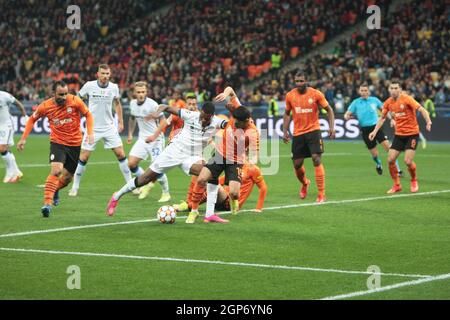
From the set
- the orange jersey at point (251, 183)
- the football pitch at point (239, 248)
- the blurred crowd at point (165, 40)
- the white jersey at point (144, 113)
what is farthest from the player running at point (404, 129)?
the blurred crowd at point (165, 40)

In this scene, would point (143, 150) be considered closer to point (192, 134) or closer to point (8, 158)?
point (192, 134)

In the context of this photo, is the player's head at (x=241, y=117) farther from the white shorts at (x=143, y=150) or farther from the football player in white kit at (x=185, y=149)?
the white shorts at (x=143, y=150)

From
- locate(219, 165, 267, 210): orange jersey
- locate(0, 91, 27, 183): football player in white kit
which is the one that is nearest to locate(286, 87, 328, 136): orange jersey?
locate(219, 165, 267, 210): orange jersey

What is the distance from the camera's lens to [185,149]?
14.1m

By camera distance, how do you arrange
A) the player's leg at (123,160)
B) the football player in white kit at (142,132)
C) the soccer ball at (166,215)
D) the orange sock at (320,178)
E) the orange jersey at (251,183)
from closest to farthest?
the soccer ball at (166,215) < the orange jersey at (251,183) < the orange sock at (320,178) < the football player in white kit at (142,132) < the player's leg at (123,160)

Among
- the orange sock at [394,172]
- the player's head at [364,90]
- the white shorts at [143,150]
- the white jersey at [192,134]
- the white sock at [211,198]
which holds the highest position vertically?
the player's head at [364,90]

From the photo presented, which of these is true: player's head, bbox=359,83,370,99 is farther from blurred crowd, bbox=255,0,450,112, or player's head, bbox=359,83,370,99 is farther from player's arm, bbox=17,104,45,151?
blurred crowd, bbox=255,0,450,112

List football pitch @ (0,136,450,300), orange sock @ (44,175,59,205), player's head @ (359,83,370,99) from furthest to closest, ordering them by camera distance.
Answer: player's head @ (359,83,370,99)
orange sock @ (44,175,59,205)
football pitch @ (0,136,450,300)

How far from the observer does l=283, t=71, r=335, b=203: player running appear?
16.2 m

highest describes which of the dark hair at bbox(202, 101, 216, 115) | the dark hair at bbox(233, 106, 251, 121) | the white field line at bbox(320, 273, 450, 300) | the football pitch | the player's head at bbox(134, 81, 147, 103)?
the player's head at bbox(134, 81, 147, 103)

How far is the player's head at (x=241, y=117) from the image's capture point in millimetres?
13625
